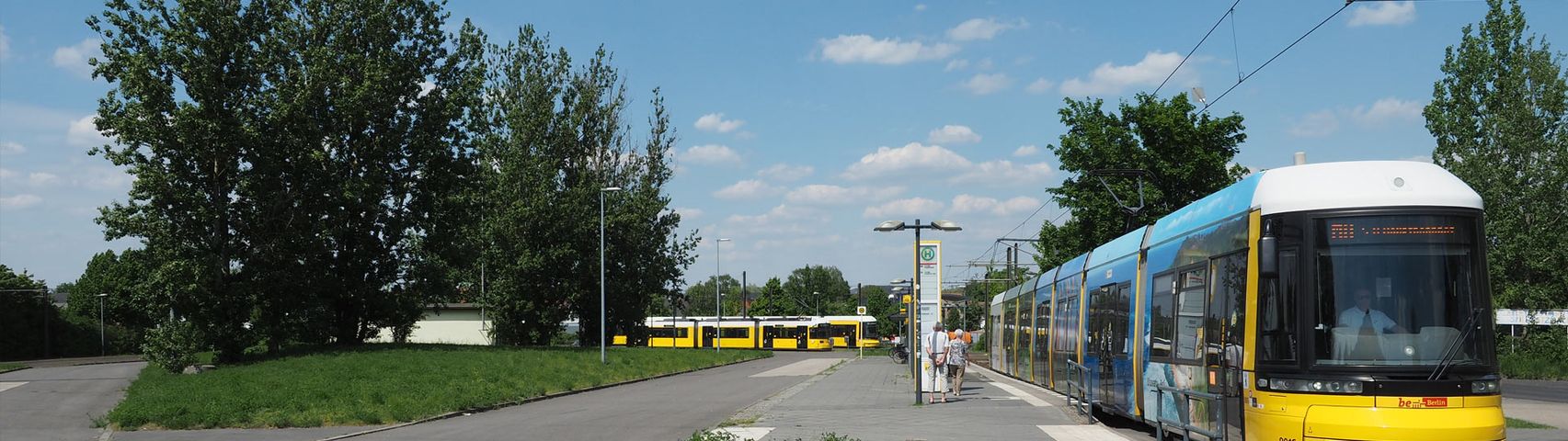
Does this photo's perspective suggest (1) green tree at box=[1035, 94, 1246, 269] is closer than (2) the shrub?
No

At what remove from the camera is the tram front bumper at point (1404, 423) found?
9.16m

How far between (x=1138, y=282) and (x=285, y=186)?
2797 centimetres

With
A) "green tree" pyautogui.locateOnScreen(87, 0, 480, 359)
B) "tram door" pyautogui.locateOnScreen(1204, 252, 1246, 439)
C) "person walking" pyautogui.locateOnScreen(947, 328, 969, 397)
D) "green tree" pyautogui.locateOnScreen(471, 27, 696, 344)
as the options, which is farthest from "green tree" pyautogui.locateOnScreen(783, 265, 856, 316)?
"tram door" pyautogui.locateOnScreen(1204, 252, 1246, 439)

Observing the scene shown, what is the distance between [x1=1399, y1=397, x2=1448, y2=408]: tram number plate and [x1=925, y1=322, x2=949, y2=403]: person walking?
13364 mm

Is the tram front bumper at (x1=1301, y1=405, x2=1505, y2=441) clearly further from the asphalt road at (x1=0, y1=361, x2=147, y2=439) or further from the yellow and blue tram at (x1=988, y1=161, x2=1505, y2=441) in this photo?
the asphalt road at (x1=0, y1=361, x2=147, y2=439)

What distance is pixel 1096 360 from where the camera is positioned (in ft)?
57.9

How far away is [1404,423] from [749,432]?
8.78 meters

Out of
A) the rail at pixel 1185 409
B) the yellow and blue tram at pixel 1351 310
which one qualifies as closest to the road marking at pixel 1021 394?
the rail at pixel 1185 409

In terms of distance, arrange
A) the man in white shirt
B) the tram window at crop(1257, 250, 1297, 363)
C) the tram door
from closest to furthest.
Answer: the man in white shirt < the tram window at crop(1257, 250, 1297, 363) < the tram door

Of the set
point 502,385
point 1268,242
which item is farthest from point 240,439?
point 1268,242

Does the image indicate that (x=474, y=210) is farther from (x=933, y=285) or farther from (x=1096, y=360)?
(x=1096, y=360)

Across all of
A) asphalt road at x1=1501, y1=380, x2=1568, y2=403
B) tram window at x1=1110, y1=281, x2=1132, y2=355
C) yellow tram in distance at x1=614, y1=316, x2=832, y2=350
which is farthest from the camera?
yellow tram in distance at x1=614, y1=316, x2=832, y2=350

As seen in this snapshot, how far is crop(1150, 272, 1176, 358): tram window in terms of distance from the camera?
1289cm

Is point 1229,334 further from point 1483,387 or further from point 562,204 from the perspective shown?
point 562,204
